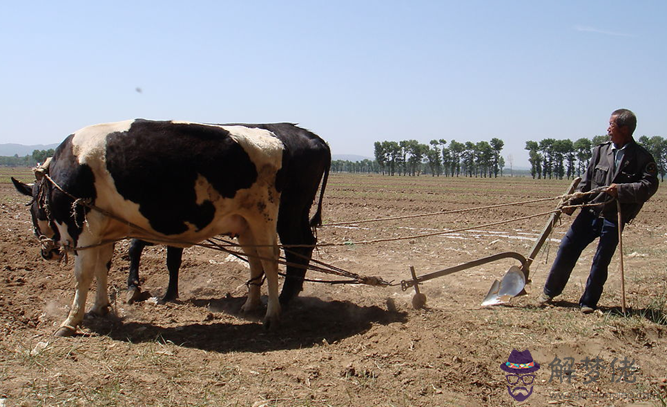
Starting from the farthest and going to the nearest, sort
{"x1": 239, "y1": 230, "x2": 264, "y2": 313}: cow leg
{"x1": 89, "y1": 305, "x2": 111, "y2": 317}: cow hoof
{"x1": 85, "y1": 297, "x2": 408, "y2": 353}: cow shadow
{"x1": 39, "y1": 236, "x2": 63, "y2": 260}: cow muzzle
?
{"x1": 239, "y1": 230, "x2": 264, "y2": 313}: cow leg, {"x1": 89, "y1": 305, "x2": 111, "y2": 317}: cow hoof, {"x1": 39, "y1": 236, "x2": 63, "y2": 260}: cow muzzle, {"x1": 85, "y1": 297, "x2": 408, "y2": 353}: cow shadow

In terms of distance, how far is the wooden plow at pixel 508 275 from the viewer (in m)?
5.90

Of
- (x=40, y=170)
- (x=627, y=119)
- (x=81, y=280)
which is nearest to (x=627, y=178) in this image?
(x=627, y=119)

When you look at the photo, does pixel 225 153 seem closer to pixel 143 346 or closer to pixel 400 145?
pixel 143 346

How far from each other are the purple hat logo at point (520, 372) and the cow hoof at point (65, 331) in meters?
4.06

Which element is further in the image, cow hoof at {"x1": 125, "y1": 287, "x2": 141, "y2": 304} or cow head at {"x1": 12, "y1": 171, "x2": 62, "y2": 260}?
cow hoof at {"x1": 125, "y1": 287, "x2": 141, "y2": 304}

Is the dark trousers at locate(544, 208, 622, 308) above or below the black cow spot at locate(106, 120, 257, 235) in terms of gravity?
below

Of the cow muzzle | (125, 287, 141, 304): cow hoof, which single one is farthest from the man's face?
the cow muzzle

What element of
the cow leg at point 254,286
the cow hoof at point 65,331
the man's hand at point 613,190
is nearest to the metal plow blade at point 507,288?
the man's hand at point 613,190

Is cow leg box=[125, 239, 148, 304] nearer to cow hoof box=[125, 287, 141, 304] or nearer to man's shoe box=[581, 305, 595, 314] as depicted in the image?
cow hoof box=[125, 287, 141, 304]

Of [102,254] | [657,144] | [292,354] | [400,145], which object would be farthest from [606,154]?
[400,145]

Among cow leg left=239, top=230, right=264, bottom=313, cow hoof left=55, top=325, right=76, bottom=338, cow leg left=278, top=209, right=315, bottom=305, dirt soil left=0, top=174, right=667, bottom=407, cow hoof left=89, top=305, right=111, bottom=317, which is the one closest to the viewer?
dirt soil left=0, top=174, right=667, bottom=407

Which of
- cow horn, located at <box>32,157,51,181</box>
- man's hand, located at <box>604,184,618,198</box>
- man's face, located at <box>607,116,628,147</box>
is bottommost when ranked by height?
man's hand, located at <box>604,184,618,198</box>

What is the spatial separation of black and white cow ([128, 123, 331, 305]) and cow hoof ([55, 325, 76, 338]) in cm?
133

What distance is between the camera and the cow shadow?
5.21 m
